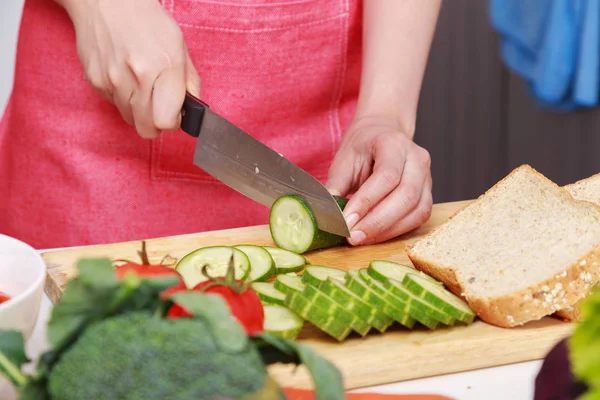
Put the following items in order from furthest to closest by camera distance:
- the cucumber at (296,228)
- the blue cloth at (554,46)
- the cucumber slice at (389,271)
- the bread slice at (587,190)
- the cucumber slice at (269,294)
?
1. the blue cloth at (554,46)
2. the bread slice at (587,190)
3. the cucumber at (296,228)
4. the cucumber slice at (389,271)
5. the cucumber slice at (269,294)

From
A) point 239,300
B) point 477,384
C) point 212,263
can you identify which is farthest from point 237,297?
point 212,263

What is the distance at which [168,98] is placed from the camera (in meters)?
1.84

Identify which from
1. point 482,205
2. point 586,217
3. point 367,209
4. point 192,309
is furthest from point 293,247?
point 192,309

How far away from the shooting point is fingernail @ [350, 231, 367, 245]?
6.28ft

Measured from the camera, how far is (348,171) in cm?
212

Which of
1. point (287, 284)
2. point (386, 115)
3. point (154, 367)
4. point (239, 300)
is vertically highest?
point (154, 367)

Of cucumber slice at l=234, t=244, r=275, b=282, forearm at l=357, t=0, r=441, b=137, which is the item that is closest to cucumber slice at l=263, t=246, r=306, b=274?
cucumber slice at l=234, t=244, r=275, b=282

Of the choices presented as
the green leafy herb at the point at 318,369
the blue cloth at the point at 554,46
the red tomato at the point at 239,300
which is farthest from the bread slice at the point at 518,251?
the blue cloth at the point at 554,46

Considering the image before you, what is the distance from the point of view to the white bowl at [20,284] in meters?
0.93

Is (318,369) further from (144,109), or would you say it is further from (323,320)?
(144,109)

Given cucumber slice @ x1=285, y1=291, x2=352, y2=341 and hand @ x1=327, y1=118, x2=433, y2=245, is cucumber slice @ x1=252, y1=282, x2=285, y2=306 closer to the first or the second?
cucumber slice @ x1=285, y1=291, x2=352, y2=341

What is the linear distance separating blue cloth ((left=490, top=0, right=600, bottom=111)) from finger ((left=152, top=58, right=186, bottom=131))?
7.72 ft

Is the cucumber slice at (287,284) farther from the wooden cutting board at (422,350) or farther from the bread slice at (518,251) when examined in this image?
the bread slice at (518,251)

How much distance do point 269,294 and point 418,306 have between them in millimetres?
288
